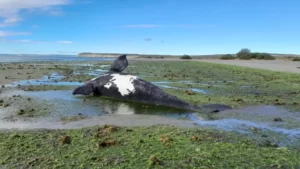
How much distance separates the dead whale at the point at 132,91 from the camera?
808 cm

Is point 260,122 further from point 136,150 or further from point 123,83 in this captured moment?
point 123,83

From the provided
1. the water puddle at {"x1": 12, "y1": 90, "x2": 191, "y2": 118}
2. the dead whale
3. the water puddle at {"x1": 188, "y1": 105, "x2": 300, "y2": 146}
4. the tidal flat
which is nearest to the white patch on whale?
the dead whale

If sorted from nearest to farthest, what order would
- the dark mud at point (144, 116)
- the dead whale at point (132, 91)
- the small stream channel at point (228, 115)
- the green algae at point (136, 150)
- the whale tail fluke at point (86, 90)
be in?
the green algae at point (136, 150) < the small stream channel at point (228, 115) < the dark mud at point (144, 116) < the dead whale at point (132, 91) < the whale tail fluke at point (86, 90)

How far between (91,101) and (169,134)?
4.19 m

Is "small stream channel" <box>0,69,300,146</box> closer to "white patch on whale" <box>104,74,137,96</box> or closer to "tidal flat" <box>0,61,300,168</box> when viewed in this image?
"tidal flat" <box>0,61,300,168</box>

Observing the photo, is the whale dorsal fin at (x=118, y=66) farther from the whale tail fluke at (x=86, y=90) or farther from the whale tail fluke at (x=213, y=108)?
the whale tail fluke at (x=213, y=108)

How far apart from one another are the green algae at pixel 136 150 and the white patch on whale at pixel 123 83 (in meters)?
3.70

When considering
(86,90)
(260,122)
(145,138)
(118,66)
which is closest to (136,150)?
(145,138)

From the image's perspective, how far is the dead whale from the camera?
26.5 feet

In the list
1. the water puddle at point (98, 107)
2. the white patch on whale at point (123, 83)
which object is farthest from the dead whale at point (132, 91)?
the water puddle at point (98, 107)

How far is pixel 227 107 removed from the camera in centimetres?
812

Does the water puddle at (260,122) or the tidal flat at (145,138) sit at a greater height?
the tidal flat at (145,138)

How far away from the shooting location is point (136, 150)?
4.61m

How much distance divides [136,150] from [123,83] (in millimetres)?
5129
